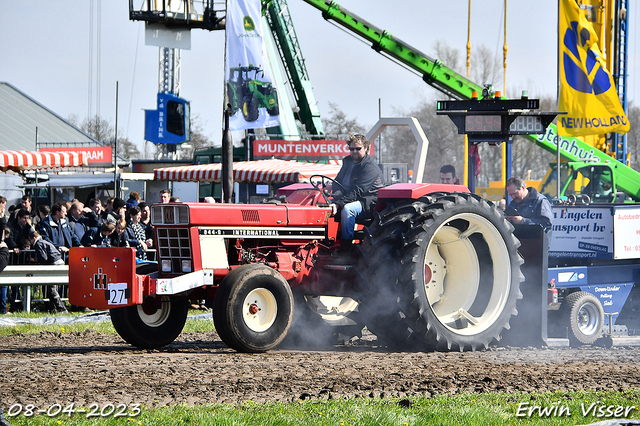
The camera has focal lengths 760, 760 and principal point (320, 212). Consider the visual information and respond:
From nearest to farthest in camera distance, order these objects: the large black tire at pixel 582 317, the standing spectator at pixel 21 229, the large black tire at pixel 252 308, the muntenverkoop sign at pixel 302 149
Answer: the large black tire at pixel 252 308 → the large black tire at pixel 582 317 → the standing spectator at pixel 21 229 → the muntenverkoop sign at pixel 302 149

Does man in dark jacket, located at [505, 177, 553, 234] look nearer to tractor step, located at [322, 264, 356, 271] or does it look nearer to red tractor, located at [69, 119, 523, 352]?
red tractor, located at [69, 119, 523, 352]

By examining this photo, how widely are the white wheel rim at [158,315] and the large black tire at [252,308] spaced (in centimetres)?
93

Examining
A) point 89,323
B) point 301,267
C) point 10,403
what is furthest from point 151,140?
point 10,403

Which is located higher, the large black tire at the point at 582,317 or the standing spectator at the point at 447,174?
the standing spectator at the point at 447,174

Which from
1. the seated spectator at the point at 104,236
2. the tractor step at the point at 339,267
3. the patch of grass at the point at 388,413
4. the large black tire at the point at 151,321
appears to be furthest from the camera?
the seated spectator at the point at 104,236

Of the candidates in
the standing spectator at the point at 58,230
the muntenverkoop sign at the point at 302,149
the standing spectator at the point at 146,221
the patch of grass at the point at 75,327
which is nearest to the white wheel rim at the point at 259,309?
the patch of grass at the point at 75,327

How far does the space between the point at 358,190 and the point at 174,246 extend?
191cm

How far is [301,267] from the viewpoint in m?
7.51

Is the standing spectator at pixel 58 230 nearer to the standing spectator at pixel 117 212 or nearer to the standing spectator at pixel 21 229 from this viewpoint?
the standing spectator at pixel 21 229

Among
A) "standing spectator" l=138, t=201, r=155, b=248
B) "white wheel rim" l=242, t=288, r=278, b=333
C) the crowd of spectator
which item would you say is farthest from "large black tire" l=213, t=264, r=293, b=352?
"standing spectator" l=138, t=201, r=155, b=248

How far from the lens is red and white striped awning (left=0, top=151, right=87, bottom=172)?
15.2m

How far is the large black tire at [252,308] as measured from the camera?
21.4 feet

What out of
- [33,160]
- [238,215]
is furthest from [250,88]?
[238,215]

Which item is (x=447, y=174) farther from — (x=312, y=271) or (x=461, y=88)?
(x=461, y=88)
